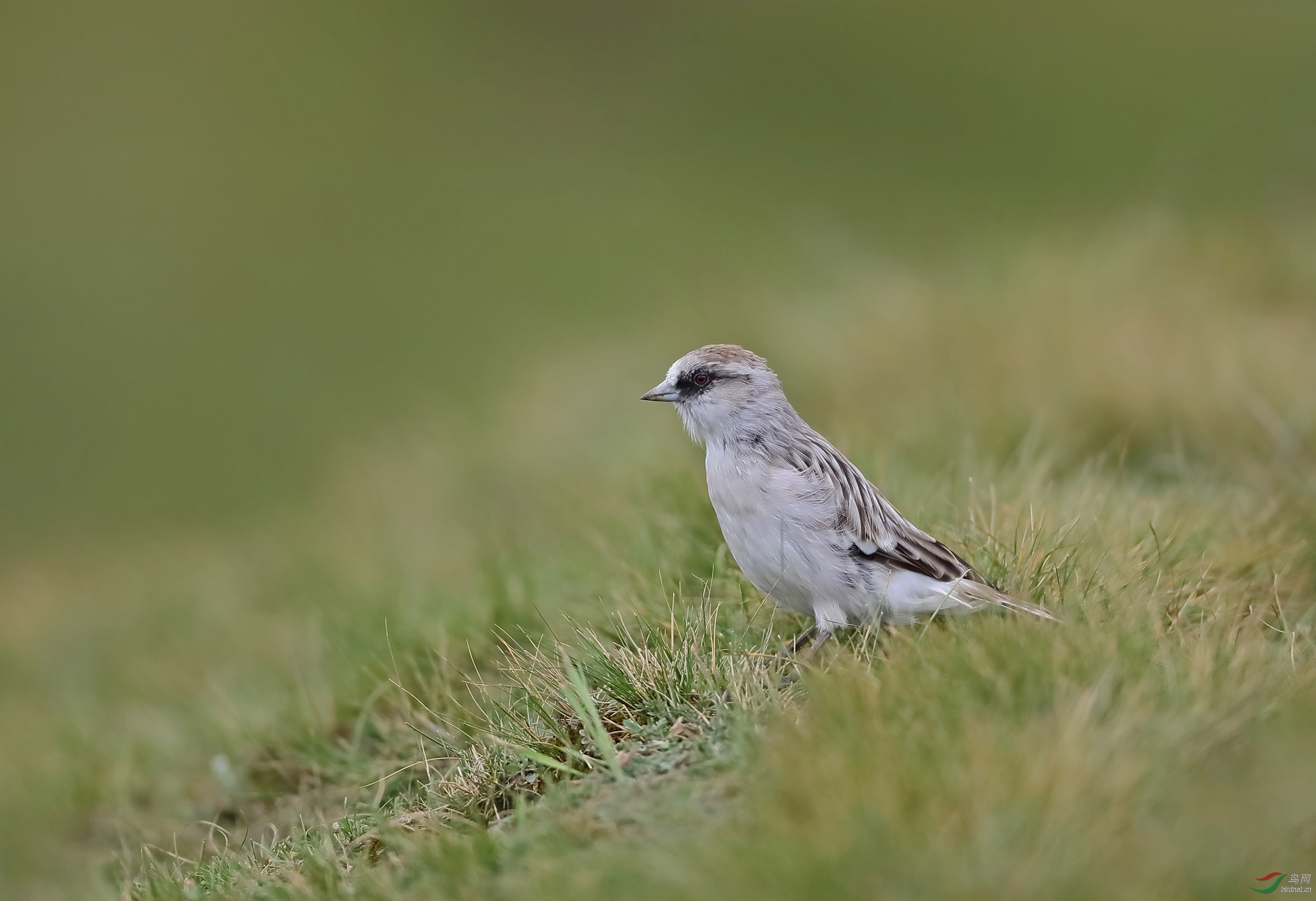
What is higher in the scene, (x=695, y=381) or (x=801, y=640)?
(x=695, y=381)

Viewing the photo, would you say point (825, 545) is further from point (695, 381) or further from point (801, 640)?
point (695, 381)

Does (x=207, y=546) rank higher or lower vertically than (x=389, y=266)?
lower

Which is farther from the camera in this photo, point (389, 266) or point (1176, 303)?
point (389, 266)

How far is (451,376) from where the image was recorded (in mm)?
16812

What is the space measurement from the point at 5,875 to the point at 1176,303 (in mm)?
8405

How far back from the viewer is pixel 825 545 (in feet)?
14.2

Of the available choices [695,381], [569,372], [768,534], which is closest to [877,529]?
[768,534]

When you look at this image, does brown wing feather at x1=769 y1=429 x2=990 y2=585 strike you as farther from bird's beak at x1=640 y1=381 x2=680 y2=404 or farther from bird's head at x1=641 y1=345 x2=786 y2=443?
bird's beak at x1=640 y1=381 x2=680 y2=404

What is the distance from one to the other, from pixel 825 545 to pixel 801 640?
0.45 m

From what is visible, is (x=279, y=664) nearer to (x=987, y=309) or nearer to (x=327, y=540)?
(x=327, y=540)

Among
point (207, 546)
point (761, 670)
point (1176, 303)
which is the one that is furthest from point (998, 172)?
point (761, 670)

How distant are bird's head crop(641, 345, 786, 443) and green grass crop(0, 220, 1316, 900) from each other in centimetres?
73

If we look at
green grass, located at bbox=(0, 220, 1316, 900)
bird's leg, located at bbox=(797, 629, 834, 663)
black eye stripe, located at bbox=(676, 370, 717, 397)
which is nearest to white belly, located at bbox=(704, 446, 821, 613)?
bird's leg, located at bbox=(797, 629, 834, 663)

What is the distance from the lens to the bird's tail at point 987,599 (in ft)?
13.0
